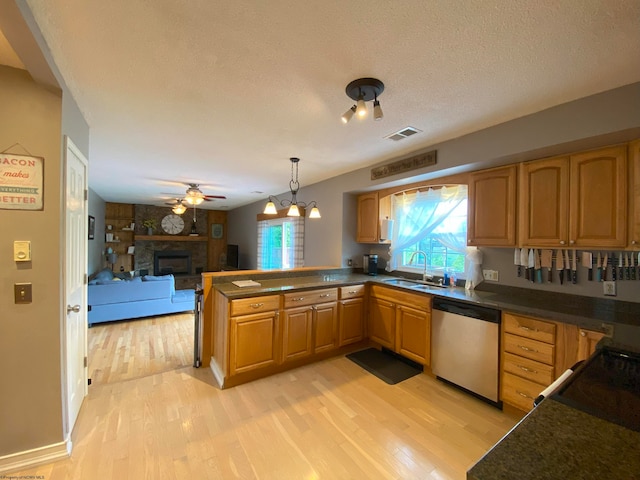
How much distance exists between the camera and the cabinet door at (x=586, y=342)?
183 cm

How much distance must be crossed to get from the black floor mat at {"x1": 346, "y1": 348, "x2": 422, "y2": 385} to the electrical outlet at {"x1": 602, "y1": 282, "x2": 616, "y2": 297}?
5.77 ft

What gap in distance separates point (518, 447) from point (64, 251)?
2454mm

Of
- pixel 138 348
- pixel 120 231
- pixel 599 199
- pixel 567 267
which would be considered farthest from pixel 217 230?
pixel 599 199

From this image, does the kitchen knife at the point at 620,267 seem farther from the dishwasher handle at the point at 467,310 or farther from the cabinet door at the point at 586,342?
the dishwasher handle at the point at 467,310

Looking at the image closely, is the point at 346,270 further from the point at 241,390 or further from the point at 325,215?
the point at 241,390

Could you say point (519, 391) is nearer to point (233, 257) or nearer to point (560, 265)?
point (560, 265)

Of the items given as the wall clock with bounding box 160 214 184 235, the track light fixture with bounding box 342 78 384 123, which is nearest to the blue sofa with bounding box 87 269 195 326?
the wall clock with bounding box 160 214 184 235

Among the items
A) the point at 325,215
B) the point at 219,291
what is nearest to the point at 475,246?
the point at 325,215

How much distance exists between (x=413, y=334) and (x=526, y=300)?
1.11m

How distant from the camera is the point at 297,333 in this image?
9.75ft

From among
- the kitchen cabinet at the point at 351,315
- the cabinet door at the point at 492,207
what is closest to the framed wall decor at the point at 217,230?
the kitchen cabinet at the point at 351,315

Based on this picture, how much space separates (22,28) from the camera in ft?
3.87

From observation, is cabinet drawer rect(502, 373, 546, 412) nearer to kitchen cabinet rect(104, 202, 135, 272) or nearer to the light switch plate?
the light switch plate

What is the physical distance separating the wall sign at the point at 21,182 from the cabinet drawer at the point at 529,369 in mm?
3513
